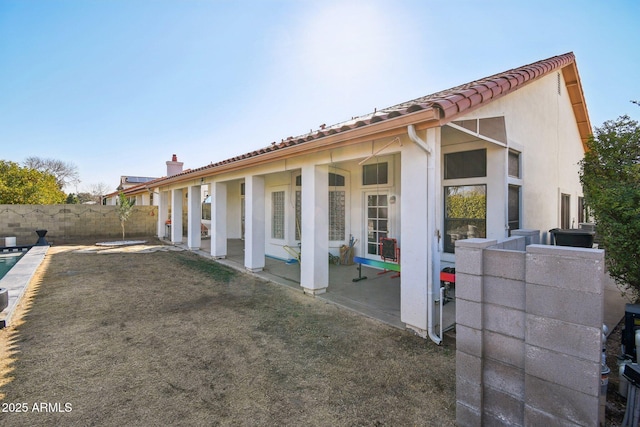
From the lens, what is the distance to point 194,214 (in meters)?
12.6

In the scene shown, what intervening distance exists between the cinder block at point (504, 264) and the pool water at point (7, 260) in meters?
14.3

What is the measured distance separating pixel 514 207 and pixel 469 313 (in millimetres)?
5037

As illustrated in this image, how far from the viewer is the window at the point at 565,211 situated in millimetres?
9260

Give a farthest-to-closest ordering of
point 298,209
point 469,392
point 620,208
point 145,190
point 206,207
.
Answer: point 145,190 < point 206,207 < point 298,209 < point 620,208 < point 469,392

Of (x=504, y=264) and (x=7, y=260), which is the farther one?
(x=7, y=260)

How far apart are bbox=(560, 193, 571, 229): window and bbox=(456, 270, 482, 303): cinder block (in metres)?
9.04

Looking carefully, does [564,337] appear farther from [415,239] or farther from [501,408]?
[415,239]

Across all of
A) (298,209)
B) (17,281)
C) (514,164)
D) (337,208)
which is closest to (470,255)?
(514,164)

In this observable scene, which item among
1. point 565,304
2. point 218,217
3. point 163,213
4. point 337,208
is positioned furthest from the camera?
point 163,213

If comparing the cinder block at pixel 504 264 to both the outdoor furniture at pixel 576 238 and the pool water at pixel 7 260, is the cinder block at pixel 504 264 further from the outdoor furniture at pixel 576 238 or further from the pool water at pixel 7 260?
the pool water at pixel 7 260

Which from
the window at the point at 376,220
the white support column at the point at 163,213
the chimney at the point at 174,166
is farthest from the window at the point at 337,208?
the chimney at the point at 174,166

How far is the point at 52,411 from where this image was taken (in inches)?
110

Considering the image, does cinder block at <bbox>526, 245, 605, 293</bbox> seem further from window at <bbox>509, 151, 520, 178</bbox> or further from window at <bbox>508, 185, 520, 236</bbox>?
window at <bbox>509, 151, 520, 178</bbox>

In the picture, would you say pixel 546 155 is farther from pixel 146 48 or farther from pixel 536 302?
pixel 146 48
